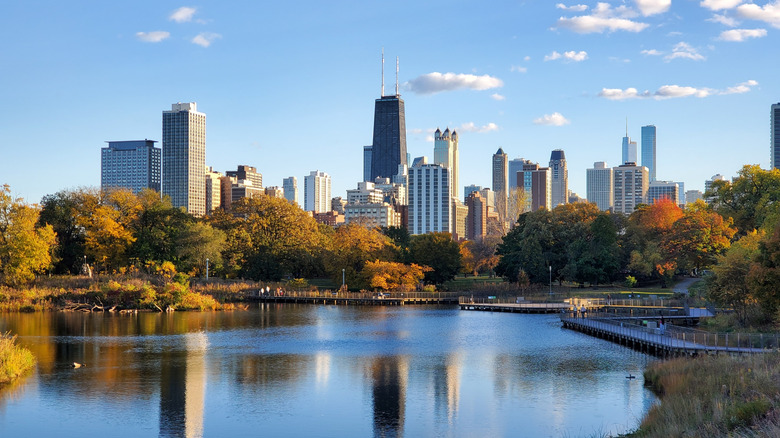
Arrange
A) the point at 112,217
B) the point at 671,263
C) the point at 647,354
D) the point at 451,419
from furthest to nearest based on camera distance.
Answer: the point at 112,217
the point at 671,263
the point at 647,354
the point at 451,419

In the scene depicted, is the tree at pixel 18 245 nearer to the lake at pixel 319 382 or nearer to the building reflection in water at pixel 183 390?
the lake at pixel 319 382

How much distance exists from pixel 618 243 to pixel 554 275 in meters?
8.59

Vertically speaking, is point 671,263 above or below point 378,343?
above

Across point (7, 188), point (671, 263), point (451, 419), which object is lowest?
point (451, 419)

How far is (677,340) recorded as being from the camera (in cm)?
3962

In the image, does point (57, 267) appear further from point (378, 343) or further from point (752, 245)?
point (752, 245)

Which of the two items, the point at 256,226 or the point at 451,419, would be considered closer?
the point at 451,419

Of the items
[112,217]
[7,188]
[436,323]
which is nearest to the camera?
→ [436,323]

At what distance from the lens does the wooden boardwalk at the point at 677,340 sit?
34906 millimetres

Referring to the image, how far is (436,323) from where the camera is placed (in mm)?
60188

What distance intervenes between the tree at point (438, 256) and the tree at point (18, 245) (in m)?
40.9

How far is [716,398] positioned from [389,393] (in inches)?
525

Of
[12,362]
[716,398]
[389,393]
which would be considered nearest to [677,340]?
[389,393]

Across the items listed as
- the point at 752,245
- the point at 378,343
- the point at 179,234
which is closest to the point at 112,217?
the point at 179,234
